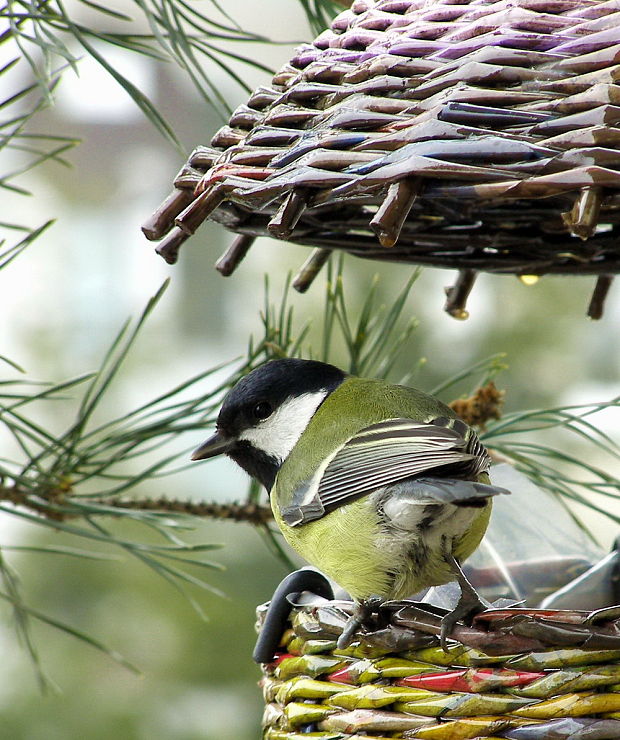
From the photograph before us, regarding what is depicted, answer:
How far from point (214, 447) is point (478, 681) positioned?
0.33 m

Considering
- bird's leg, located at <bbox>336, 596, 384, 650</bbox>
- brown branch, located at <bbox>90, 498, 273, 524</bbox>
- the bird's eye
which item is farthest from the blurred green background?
bird's leg, located at <bbox>336, 596, 384, 650</bbox>

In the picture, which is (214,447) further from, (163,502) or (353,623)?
(353,623)

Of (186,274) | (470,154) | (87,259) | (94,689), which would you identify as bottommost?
(94,689)

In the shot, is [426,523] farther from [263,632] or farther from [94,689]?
[94,689]

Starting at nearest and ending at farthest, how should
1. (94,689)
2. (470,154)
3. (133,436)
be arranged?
(470,154)
(133,436)
(94,689)

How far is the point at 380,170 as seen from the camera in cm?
42

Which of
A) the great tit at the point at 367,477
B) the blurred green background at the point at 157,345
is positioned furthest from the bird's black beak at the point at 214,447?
the blurred green background at the point at 157,345

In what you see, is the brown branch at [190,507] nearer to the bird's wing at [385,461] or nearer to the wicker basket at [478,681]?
the bird's wing at [385,461]

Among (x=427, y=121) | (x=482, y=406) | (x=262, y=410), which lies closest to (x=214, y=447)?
(x=262, y=410)

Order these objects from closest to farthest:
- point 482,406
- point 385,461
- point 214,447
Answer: point 385,461 < point 214,447 < point 482,406

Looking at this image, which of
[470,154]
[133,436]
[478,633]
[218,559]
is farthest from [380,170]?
[218,559]

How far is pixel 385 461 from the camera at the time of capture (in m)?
0.62

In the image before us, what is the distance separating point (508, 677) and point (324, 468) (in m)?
0.24

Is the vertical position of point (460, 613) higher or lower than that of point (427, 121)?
lower
